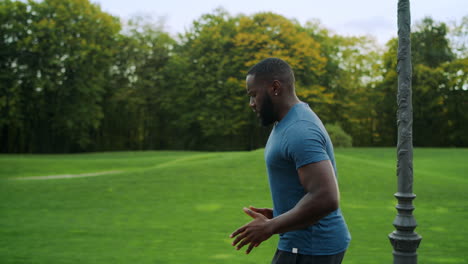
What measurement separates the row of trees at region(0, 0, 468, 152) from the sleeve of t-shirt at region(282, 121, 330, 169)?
34.8 metres

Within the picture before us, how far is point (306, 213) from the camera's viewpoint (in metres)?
2.19

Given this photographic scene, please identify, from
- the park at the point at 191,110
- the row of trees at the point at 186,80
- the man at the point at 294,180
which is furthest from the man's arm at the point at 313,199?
the row of trees at the point at 186,80

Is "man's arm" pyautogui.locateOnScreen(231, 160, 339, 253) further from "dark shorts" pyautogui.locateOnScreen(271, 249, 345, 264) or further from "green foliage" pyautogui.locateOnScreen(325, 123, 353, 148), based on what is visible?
"green foliage" pyautogui.locateOnScreen(325, 123, 353, 148)

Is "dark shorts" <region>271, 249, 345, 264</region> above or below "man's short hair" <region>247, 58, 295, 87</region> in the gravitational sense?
below

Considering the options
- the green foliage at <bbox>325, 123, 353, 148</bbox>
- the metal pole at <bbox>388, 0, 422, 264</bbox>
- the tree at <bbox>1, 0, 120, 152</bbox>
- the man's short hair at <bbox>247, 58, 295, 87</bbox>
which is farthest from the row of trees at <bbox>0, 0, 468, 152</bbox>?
the man's short hair at <bbox>247, 58, 295, 87</bbox>

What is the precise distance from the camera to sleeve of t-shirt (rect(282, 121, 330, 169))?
2.15 metres

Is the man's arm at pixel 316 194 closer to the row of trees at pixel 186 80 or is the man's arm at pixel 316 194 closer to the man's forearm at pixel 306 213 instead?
the man's forearm at pixel 306 213

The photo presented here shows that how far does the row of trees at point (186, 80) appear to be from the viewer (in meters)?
39.1

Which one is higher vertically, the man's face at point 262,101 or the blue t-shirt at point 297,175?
the man's face at point 262,101

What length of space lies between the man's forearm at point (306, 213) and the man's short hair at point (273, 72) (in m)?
0.69

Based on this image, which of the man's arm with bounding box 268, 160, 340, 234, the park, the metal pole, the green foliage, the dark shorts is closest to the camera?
the man's arm with bounding box 268, 160, 340, 234

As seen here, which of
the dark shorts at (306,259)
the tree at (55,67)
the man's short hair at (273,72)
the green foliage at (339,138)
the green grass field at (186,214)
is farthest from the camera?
the tree at (55,67)

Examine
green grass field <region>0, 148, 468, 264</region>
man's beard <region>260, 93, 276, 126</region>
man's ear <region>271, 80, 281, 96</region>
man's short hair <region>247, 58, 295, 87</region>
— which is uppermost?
man's short hair <region>247, 58, 295, 87</region>

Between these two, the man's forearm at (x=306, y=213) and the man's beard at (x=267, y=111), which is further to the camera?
the man's beard at (x=267, y=111)
